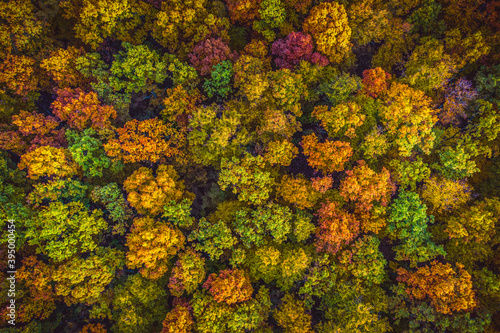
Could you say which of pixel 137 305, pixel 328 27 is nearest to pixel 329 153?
pixel 328 27

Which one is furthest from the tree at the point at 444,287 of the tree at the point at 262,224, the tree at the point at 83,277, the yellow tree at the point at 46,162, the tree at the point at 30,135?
the tree at the point at 30,135

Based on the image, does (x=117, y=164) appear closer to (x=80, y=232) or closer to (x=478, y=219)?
(x=80, y=232)

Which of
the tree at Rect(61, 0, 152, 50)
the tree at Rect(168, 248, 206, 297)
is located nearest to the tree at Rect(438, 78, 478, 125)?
the tree at Rect(168, 248, 206, 297)

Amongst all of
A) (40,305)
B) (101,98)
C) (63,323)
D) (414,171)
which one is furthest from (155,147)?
(414,171)

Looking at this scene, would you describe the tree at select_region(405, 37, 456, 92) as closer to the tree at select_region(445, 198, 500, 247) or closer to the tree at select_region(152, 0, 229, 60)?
the tree at select_region(445, 198, 500, 247)

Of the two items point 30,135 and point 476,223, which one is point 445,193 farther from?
point 30,135
